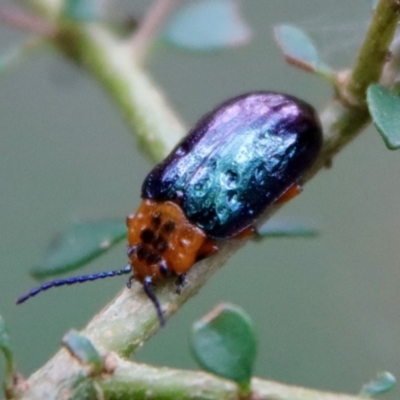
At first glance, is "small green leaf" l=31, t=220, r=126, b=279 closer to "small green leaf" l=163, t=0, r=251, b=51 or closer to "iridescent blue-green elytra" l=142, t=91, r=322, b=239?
"iridescent blue-green elytra" l=142, t=91, r=322, b=239

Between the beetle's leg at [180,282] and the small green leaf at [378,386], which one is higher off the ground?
the beetle's leg at [180,282]

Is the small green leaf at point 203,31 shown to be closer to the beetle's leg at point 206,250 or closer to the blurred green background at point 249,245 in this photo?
the beetle's leg at point 206,250

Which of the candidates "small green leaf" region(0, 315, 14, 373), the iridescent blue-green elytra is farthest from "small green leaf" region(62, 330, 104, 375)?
the iridescent blue-green elytra

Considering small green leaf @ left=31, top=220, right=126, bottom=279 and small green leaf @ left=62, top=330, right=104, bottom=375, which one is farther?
small green leaf @ left=31, top=220, right=126, bottom=279

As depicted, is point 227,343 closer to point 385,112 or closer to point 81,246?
point 385,112

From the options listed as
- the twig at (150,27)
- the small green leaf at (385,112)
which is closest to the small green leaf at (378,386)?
the small green leaf at (385,112)
